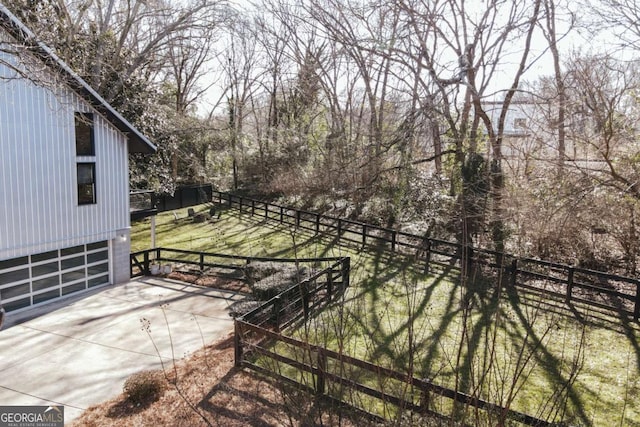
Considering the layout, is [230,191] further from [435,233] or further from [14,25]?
[14,25]

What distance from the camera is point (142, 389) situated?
7.07 meters

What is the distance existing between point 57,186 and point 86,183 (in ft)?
3.29

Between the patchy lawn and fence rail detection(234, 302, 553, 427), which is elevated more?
fence rail detection(234, 302, 553, 427)

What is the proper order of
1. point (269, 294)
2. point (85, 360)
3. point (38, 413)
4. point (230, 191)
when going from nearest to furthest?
point (38, 413)
point (85, 360)
point (269, 294)
point (230, 191)

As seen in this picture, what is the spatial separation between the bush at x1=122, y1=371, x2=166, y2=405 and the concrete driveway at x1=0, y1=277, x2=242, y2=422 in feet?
2.07

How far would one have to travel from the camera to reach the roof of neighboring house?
32.2 feet

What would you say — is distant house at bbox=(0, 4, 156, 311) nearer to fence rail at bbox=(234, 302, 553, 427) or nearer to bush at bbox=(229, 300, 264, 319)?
bush at bbox=(229, 300, 264, 319)

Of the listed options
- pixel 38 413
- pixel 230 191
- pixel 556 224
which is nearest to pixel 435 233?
pixel 556 224

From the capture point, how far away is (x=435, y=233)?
17.3 metres

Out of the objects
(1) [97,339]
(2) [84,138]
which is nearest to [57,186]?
(2) [84,138]

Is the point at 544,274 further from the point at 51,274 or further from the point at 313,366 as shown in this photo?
the point at 51,274

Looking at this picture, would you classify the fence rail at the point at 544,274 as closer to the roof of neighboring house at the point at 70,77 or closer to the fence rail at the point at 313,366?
the fence rail at the point at 313,366

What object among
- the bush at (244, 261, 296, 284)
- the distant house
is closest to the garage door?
the distant house

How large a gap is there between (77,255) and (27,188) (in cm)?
280
